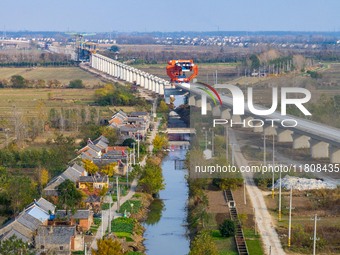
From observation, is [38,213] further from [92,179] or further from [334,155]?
[334,155]

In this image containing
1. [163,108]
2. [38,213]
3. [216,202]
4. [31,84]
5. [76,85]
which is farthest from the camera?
[31,84]

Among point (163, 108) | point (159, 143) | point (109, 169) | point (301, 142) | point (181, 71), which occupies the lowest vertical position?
point (163, 108)

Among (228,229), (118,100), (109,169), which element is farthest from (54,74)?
(228,229)

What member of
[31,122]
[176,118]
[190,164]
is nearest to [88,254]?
[190,164]

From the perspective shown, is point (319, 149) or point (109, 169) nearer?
point (319, 149)

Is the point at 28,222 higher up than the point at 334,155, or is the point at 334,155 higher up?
the point at 334,155

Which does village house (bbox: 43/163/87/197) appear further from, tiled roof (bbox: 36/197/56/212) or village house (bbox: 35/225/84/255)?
village house (bbox: 35/225/84/255)

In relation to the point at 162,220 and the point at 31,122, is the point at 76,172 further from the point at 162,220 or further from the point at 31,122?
the point at 31,122
